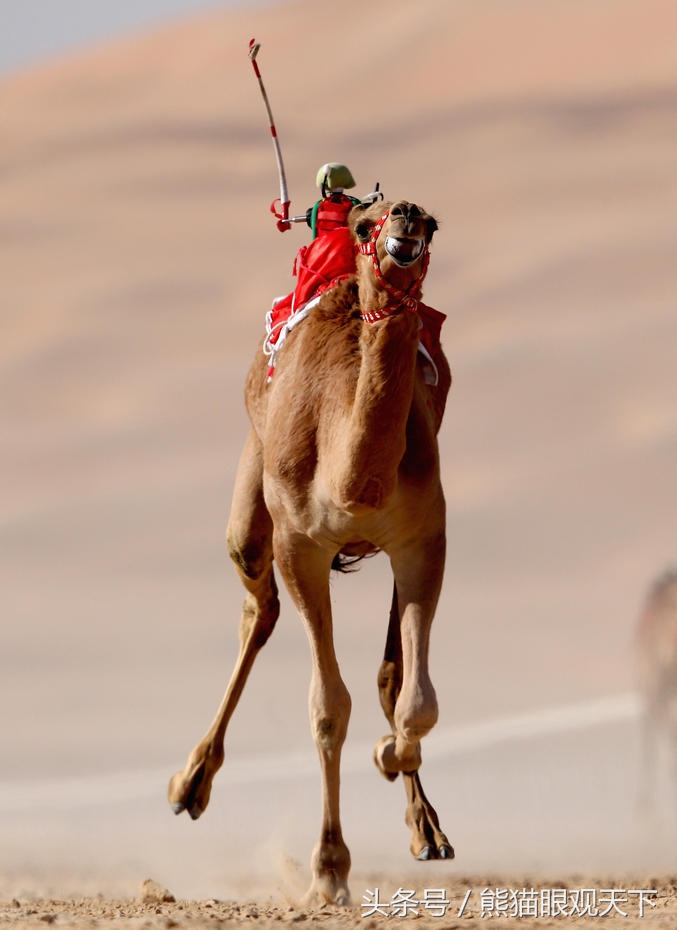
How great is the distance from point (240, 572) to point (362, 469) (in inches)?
95.0

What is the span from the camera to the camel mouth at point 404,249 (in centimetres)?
723

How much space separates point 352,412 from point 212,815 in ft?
26.7

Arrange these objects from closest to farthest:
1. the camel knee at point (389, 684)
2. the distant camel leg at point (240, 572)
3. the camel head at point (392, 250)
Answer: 1. the camel head at point (392, 250)
2. the camel knee at point (389, 684)
3. the distant camel leg at point (240, 572)

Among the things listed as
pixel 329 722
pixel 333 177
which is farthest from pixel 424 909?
pixel 333 177

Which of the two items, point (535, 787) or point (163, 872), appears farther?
point (535, 787)

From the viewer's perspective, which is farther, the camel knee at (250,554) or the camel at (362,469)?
the camel knee at (250,554)

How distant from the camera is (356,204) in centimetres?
875

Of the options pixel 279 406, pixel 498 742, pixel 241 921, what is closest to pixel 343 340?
pixel 279 406

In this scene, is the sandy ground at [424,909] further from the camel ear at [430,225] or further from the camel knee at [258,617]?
the camel ear at [430,225]

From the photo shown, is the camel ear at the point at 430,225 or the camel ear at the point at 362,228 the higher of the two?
the camel ear at the point at 362,228

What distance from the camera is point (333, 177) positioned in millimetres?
9133

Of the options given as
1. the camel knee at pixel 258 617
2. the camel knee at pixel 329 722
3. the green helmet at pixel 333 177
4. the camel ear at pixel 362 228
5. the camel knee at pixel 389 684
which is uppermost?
the green helmet at pixel 333 177

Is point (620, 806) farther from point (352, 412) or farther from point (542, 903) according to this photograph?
point (352, 412)

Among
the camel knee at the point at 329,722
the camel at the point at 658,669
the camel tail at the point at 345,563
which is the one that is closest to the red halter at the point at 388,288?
the camel tail at the point at 345,563
